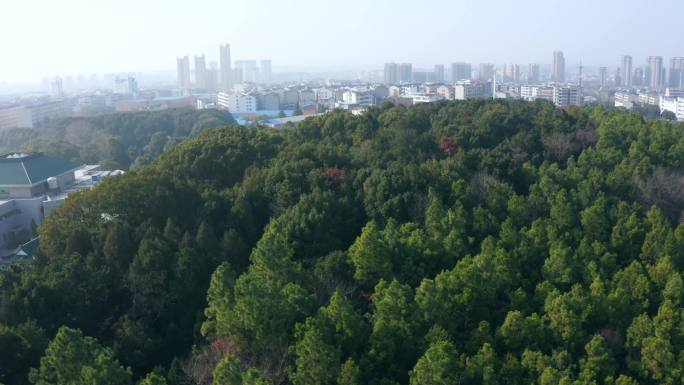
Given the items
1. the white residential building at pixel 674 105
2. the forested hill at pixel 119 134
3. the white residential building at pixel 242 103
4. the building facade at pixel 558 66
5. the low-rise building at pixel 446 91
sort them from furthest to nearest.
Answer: the building facade at pixel 558 66 < the low-rise building at pixel 446 91 < the white residential building at pixel 242 103 < the white residential building at pixel 674 105 < the forested hill at pixel 119 134

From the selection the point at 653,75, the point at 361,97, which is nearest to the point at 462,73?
the point at 653,75

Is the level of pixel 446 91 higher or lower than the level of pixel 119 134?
higher

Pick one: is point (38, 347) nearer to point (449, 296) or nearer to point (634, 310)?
point (449, 296)

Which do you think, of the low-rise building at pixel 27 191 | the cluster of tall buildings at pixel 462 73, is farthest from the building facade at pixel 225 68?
the low-rise building at pixel 27 191

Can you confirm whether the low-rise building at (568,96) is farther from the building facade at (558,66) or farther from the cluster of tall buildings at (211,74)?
the cluster of tall buildings at (211,74)

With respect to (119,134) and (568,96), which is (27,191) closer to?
(119,134)

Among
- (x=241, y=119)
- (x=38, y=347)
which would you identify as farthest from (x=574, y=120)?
(x=241, y=119)
